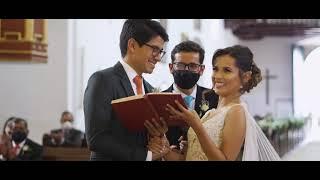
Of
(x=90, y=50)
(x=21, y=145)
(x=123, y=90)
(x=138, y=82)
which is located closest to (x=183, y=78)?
(x=138, y=82)

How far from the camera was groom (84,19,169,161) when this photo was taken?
349 centimetres

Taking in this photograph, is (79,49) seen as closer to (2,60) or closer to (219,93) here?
(2,60)

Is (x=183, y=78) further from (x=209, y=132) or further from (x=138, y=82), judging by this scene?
(x=209, y=132)

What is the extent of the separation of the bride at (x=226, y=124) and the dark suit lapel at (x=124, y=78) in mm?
236

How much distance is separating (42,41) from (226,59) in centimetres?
133

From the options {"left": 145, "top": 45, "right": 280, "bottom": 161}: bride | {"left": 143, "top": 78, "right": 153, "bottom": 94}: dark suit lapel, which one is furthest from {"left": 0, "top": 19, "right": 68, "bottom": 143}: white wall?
{"left": 145, "top": 45, "right": 280, "bottom": 161}: bride

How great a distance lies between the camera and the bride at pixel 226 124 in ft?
11.1

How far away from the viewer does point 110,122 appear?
3.48 m

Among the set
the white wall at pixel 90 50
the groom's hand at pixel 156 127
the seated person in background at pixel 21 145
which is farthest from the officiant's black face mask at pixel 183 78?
the seated person in background at pixel 21 145

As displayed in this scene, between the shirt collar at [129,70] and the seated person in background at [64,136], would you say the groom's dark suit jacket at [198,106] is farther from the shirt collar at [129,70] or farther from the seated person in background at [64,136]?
the seated person in background at [64,136]

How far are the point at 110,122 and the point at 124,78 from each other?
0.98ft

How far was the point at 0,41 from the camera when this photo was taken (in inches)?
154

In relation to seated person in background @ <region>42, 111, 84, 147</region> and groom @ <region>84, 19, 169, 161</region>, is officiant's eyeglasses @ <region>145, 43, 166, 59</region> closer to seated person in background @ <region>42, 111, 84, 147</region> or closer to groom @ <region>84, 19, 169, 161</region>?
groom @ <region>84, 19, 169, 161</region>
